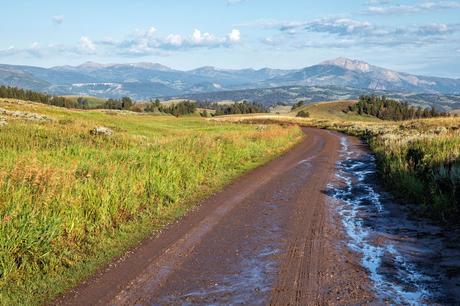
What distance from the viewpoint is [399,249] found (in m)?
9.53

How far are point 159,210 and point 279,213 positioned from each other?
10.6 feet

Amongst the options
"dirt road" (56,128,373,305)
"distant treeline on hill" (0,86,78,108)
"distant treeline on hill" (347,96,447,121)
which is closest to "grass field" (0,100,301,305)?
"dirt road" (56,128,373,305)

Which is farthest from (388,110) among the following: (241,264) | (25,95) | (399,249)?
(241,264)

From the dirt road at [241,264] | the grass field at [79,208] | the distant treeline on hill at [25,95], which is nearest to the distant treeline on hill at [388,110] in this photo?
the distant treeline on hill at [25,95]

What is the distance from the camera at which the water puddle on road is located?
7152 mm

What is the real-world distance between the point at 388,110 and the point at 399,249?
157 metres

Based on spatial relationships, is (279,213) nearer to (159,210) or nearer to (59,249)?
(159,210)

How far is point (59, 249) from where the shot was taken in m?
8.69

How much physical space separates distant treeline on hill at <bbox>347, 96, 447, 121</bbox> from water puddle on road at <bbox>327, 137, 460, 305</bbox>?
147903 mm

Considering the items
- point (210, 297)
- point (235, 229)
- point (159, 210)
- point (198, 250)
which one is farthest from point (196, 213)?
point (210, 297)

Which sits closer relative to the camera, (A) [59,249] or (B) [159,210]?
(A) [59,249]

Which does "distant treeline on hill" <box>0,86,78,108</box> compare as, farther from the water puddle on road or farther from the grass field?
the water puddle on road

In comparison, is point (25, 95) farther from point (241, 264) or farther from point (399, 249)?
point (399, 249)

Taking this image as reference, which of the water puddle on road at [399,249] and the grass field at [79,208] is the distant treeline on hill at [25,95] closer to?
the grass field at [79,208]
